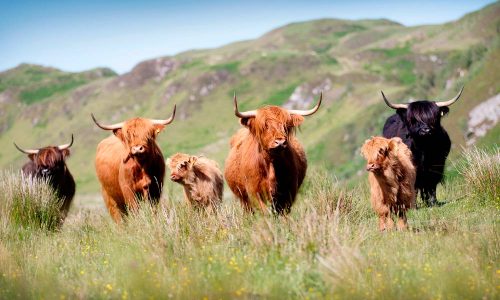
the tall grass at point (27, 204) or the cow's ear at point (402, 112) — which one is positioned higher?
the cow's ear at point (402, 112)

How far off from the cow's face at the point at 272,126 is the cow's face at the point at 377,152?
2.96ft

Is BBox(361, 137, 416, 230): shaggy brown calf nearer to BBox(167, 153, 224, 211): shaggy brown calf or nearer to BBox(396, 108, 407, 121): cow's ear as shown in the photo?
BBox(167, 153, 224, 211): shaggy brown calf

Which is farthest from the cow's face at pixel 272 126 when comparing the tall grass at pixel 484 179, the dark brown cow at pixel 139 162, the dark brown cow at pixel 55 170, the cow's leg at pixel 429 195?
the dark brown cow at pixel 55 170

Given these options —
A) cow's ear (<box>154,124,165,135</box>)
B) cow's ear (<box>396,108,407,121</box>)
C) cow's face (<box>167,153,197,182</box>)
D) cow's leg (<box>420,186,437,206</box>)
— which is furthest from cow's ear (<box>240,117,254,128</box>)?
cow's leg (<box>420,186,437,206</box>)

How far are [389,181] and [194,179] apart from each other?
114 inches

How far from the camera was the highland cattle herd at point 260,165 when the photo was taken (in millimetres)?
7082

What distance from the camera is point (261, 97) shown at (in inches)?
2766

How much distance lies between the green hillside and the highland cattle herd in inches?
770

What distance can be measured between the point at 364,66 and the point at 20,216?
64124 millimetres

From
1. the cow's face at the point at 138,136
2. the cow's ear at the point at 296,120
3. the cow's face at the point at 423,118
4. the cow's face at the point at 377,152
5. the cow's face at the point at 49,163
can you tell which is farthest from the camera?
the cow's face at the point at 49,163

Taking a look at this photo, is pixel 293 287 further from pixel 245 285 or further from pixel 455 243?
pixel 455 243

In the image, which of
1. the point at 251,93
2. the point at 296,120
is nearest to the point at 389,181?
the point at 296,120

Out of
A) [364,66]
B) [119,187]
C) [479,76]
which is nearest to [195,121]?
[364,66]

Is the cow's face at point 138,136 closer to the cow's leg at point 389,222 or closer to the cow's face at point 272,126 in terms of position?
the cow's face at point 272,126
